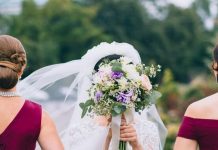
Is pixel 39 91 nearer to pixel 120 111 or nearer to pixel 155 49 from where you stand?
pixel 120 111

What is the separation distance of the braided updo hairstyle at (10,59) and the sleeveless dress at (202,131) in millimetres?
1186

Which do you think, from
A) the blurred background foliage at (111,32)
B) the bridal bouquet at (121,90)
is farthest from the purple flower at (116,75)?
the blurred background foliage at (111,32)

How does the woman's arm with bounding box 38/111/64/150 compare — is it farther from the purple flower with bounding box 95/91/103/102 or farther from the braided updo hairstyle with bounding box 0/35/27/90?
the purple flower with bounding box 95/91/103/102

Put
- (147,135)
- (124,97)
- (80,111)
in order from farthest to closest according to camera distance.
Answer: (80,111) → (147,135) → (124,97)

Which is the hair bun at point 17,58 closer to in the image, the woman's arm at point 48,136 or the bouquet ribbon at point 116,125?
the woman's arm at point 48,136

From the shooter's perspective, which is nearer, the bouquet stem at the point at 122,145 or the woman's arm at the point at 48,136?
the woman's arm at the point at 48,136

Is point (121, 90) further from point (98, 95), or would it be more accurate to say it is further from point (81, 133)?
point (81, 133)

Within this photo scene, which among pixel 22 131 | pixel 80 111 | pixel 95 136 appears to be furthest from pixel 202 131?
pixel 80 111

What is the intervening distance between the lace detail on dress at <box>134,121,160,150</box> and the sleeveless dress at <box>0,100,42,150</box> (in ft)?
4.20

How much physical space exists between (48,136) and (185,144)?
0.95 meters

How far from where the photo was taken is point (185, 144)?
16.3 ft

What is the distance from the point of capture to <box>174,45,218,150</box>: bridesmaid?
4.86 meters

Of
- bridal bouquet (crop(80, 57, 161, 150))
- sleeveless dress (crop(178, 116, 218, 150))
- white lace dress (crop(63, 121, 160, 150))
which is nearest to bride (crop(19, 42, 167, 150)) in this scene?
white lace dress (crop(63, 121, 160, 150))

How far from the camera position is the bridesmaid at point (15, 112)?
4.97 metres
